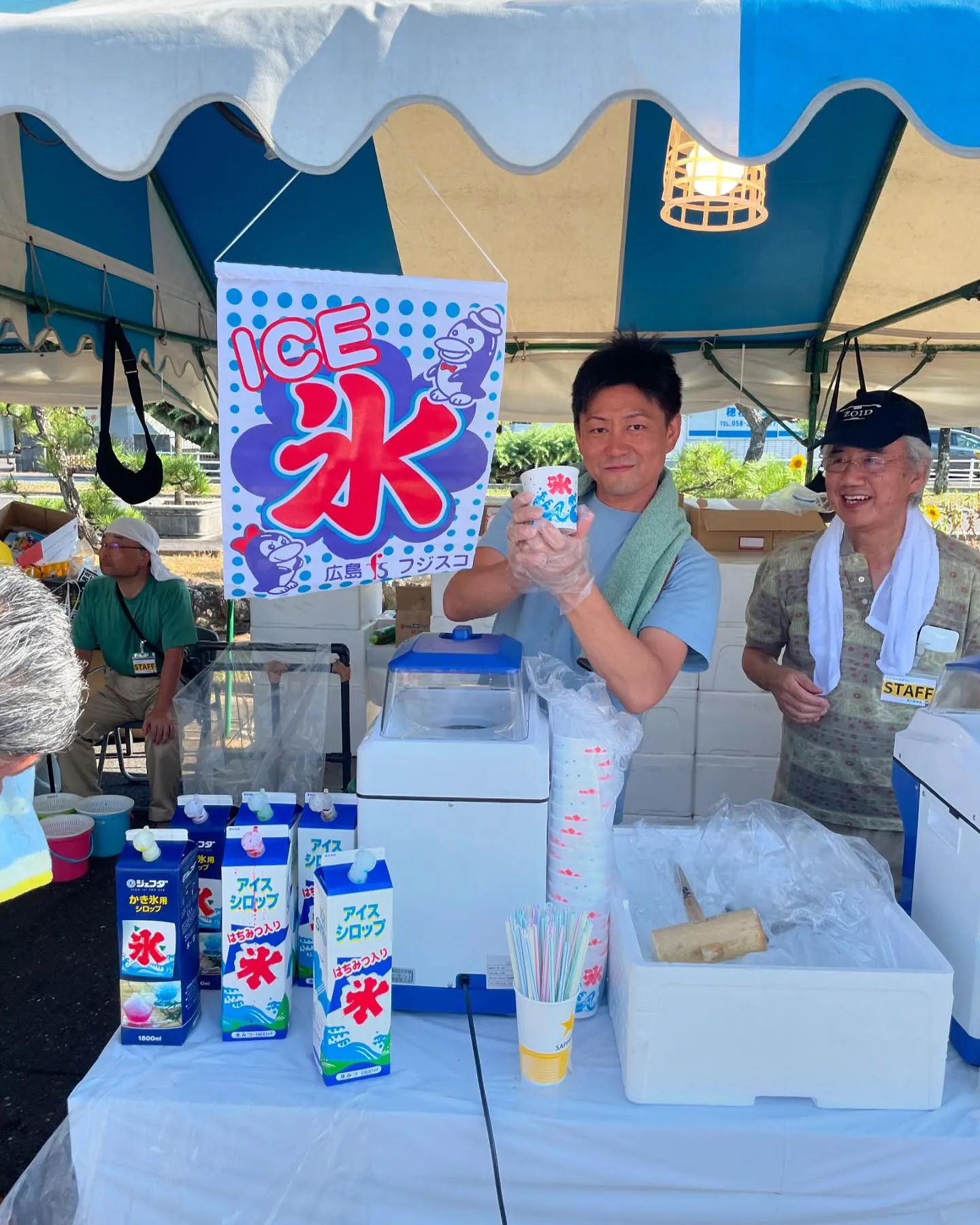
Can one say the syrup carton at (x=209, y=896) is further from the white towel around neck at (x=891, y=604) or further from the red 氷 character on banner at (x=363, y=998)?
the white towel around neck at (x=891, y=604)

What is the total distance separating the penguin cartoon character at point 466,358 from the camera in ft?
4.41

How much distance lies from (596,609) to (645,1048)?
599 millimetres

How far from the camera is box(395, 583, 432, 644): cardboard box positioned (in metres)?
4.14

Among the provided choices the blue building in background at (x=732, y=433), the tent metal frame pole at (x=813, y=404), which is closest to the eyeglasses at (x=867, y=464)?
the tent metal frame pole at (x=813, y=404)

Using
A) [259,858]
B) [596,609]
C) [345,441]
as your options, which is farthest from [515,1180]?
[345,441]

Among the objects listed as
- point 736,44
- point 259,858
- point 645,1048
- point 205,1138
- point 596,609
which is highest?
point 736,44

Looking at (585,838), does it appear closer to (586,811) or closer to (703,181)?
(586,811)

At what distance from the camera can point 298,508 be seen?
1324 millimetres

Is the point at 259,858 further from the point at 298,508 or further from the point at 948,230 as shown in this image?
the point at 948,230

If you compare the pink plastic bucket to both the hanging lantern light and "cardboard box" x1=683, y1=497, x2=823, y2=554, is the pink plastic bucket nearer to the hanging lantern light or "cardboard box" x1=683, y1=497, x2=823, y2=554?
"cardboard box" x1=683, y1=497, x2=823, y2=554

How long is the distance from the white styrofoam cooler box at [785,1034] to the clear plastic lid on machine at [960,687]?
0.41 metres

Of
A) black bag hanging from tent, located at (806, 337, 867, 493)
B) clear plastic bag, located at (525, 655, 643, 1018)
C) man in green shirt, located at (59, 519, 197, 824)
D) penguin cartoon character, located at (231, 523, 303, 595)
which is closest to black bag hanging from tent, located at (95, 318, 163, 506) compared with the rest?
man in green shirt, located at (59, 519, 197, 824)

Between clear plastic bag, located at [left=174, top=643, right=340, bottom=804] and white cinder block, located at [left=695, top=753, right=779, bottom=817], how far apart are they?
1673 millimetres

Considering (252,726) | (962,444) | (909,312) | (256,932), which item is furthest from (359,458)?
(962,444)
